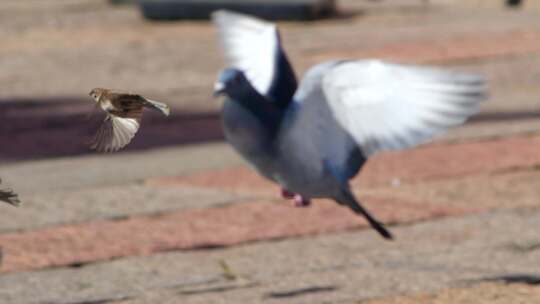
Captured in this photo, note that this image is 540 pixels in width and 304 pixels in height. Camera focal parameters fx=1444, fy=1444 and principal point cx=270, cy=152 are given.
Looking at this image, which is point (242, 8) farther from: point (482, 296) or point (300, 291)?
point (482, 296)

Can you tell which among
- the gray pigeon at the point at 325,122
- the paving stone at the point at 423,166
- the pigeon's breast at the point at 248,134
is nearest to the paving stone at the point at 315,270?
the gray pigeon at the point at 325,122

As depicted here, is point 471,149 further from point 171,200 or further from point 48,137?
point 48,137

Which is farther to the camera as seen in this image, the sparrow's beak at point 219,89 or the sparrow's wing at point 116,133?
the sparrow's beak at point 219,89

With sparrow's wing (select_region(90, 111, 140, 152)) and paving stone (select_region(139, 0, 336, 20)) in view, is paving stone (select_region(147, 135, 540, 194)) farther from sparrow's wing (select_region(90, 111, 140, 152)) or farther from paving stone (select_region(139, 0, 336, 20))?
paving stone (select_region(139, 0, 336, 20))

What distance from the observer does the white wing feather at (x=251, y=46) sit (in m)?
6.68

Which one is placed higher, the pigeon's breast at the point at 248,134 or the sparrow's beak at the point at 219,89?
the sparrow's beak at the point at 219,89

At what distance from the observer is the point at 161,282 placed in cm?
705

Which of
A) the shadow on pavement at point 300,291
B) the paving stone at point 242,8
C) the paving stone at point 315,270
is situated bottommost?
the paving stone at point 242,8

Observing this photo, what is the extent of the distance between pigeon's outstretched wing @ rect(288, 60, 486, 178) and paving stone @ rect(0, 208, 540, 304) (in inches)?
33.4

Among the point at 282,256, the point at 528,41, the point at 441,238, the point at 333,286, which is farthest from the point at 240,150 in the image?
the point at 528,41

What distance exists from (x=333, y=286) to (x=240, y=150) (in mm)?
1086

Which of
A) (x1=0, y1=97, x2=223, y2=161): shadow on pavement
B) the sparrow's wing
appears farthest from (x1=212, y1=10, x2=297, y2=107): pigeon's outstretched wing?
(x1=0, y1=97, x2=223, y2=161): shadow on pavement

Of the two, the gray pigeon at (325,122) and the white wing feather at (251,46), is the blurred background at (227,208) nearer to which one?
the gray pigeon at (325,122)

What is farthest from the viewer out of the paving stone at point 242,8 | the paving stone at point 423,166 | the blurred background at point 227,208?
the paving stone at point 242,8
